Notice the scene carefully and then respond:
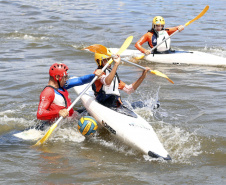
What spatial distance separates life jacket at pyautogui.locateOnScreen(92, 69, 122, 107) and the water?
56 centimetres

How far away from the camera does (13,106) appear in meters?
7.94

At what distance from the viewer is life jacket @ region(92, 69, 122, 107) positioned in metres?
6.49

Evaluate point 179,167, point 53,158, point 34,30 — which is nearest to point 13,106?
point 53,158

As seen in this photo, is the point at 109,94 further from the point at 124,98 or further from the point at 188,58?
the point at 188,58

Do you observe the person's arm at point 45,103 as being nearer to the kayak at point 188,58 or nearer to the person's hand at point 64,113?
the person's hand at point 64,113

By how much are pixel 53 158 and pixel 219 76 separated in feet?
18.8

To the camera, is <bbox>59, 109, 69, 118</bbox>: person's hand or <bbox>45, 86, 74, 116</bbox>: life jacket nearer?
<bbox>59, 109, 69, 118</bbox>: person's hand

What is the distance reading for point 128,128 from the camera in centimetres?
600

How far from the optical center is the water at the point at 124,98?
5230 mm

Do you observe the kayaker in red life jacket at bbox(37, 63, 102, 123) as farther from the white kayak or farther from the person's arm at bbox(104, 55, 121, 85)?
the white kayak

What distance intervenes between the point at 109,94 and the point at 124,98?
196 cm

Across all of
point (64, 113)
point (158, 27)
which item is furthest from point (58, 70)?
point (158, 27)

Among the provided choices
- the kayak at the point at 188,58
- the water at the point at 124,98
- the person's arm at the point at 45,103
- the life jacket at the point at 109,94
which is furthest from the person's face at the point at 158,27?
the person's arm at the point at 45,103

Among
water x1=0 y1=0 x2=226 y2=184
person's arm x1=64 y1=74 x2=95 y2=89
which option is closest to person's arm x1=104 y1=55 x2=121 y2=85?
person's arm x1=64 y1=74 x2=95 y2=89
